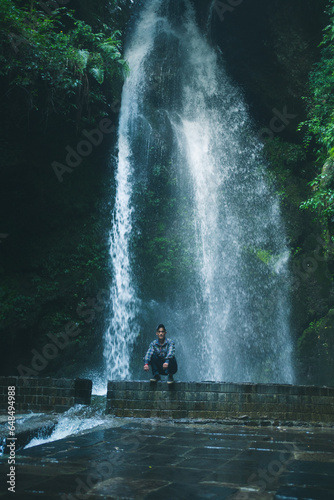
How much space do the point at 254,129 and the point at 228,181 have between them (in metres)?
2.73

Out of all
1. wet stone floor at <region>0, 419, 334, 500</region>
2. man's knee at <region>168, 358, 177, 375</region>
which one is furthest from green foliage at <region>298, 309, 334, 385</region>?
man's knee at <region>168, 358, 177, 375</region>

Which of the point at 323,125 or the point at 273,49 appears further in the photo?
the point at 273,49

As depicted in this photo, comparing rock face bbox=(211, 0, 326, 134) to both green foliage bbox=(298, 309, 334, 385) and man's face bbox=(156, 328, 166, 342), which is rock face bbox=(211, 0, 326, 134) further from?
man's face bbox=(156, 328, 166, 342)

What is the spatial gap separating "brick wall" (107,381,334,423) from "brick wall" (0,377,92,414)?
0.68 meters

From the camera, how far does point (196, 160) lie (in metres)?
15.4

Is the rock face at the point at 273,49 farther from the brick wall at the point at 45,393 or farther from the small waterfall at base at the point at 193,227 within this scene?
the brick wall at the point at 45,393

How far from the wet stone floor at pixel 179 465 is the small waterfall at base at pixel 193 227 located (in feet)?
24.1

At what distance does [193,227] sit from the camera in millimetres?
14570

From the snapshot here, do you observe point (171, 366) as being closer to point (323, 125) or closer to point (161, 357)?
point (161, 357)

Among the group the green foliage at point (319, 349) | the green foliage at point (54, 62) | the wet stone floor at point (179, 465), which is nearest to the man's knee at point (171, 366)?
the wet stone floor at point (179, 465)

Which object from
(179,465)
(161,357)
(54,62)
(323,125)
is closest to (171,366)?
(161,357)

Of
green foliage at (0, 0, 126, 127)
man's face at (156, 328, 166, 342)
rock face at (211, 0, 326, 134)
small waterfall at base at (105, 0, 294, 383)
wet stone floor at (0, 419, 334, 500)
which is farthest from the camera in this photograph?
rock face at (211, 0, 326, 134)

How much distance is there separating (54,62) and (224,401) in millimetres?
11045

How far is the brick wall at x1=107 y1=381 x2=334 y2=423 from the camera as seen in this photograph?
20.7ft
